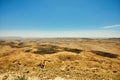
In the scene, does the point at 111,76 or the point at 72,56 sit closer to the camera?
the point at 111,76

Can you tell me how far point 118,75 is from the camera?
61.7ft

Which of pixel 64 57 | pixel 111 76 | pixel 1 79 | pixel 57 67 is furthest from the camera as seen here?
pixel 64 57

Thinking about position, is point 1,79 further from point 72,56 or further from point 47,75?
point 72,56

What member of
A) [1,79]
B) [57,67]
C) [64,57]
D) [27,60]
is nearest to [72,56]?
[64,57]

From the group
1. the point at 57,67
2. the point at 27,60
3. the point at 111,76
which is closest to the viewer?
the point at 111,76

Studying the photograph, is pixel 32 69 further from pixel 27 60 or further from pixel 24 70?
pixel 27 60

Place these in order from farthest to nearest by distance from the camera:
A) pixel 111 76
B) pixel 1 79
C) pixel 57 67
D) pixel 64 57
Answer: pixel 64 57
pixel 57 67
pixel 111 76
pixel 1 79

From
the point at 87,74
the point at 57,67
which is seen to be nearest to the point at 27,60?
the point at 57,67

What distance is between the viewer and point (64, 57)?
26859 mm

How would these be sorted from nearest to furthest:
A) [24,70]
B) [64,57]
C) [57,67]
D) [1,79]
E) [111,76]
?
[1,79]
[111,76]
[24,70]
[57,67]
[64,57]

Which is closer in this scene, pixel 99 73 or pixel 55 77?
pixel 55 77

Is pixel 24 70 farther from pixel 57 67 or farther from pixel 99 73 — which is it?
pixel 99 73

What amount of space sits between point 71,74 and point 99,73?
392cm

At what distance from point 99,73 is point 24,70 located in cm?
1045
